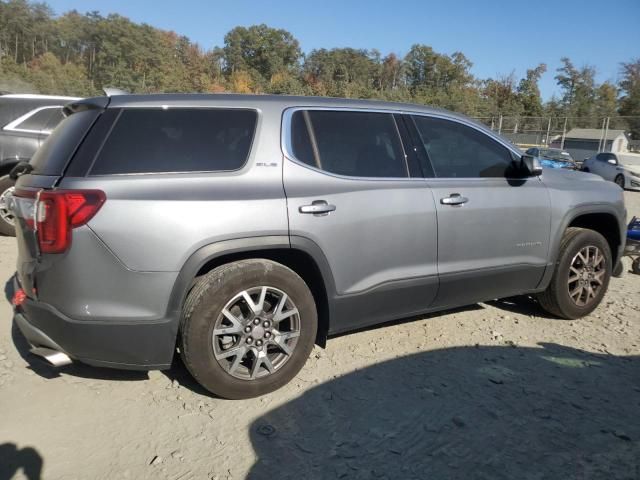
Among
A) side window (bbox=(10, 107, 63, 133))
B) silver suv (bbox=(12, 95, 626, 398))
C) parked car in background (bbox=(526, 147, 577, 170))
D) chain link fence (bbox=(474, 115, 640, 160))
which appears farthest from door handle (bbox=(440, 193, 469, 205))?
chain link fence (bbox=(474, 115, 640, 160))

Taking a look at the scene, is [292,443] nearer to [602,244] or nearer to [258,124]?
[258,124]

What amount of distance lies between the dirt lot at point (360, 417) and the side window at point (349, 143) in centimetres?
135

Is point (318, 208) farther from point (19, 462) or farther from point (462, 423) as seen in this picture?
point (19, 462)

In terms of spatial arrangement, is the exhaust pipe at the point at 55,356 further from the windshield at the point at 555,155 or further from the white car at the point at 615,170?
the windshield at the point at 555,155

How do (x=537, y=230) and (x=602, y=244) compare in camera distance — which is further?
(x=602, y=244)

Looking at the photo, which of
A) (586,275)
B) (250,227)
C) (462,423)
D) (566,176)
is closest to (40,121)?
(250,227)

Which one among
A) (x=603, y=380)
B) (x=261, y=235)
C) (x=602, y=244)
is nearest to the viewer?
(x=261, y=235)

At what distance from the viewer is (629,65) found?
62938 mm

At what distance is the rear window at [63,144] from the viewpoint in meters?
2.68

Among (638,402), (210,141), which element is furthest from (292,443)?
(638,402)

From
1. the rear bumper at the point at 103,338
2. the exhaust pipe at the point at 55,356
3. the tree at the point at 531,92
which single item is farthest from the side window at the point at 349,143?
the tree at the point at 531,92

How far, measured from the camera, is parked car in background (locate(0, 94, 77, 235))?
6.50 metres

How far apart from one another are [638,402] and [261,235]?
8.33ft

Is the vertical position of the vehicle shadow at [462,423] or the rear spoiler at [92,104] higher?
the rear spoiler at [92,104]
